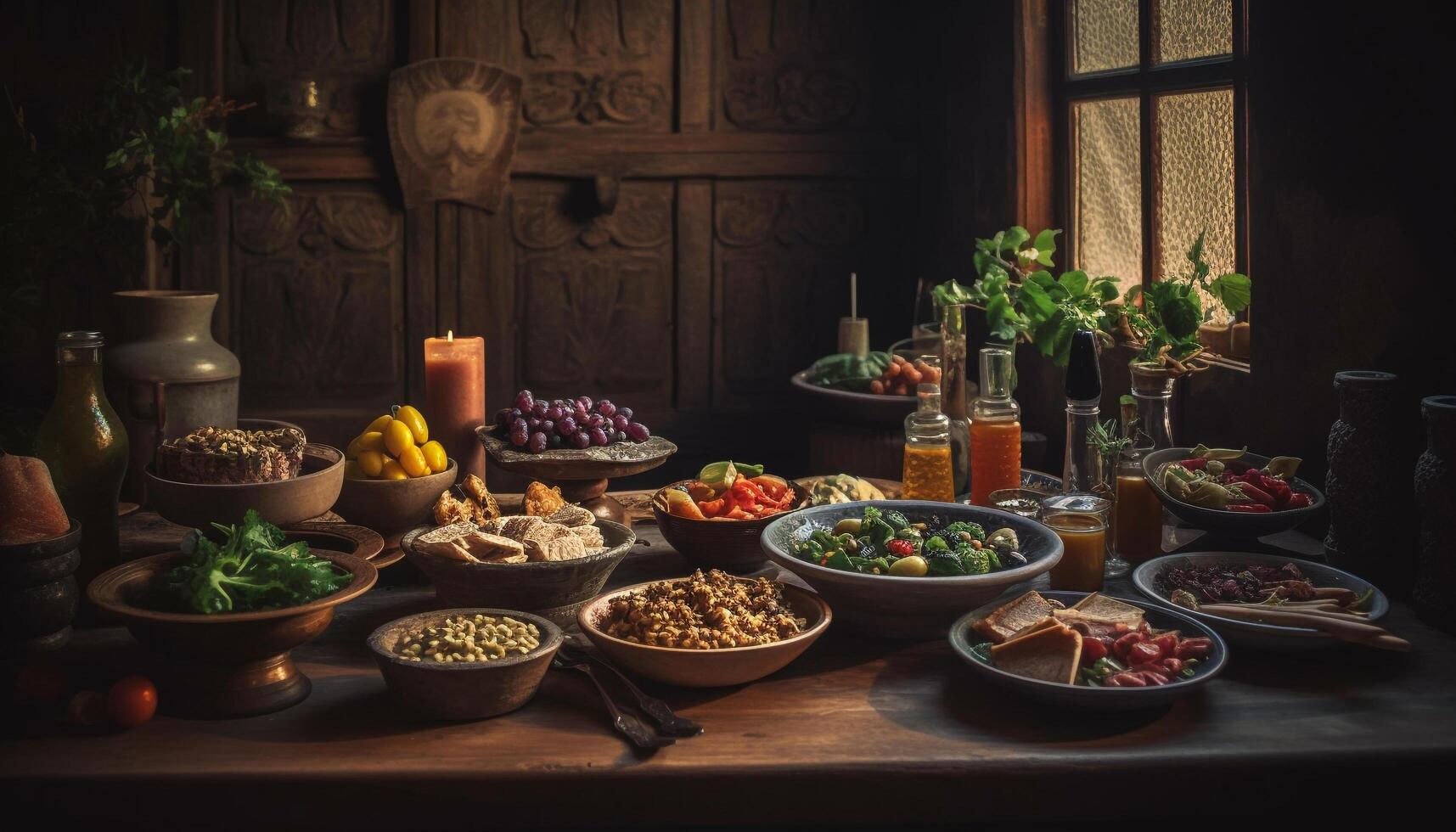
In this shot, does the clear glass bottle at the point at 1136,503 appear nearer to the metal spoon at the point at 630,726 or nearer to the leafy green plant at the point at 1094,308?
the leafy green plant at the point at 1094,308

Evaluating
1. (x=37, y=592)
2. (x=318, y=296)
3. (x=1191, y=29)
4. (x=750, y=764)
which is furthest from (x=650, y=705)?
(x=318, y=296)

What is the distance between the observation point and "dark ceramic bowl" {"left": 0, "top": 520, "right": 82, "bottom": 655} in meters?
1.82

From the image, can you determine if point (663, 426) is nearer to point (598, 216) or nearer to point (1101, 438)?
point (598, 216)

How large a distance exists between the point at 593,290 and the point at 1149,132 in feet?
8.10

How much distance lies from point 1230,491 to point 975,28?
265cm

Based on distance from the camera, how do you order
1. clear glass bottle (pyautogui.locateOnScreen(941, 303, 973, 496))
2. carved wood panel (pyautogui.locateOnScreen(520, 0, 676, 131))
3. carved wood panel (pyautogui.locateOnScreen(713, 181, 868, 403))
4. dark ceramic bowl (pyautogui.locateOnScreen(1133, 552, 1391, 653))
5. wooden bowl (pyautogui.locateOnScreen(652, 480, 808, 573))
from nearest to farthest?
dark ceramic bowl (pyautogui.locateOnScreen(1133, 552, 1391, 653))
wooden bowl (pyautogui.locateOnScreen(652, 480, 808, 573))
clear glass bottle (pyautogui.locateOnScreen(941, 303, 973, 496))
carved wood panel (pyautogui.locateOnScreen(520, 0, 676, 131))
carved wood panel (pyautogui.locateOnScreen(713, 181, 868, 403))

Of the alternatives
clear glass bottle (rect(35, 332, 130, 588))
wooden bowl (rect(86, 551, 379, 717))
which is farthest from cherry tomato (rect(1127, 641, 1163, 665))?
clear glass bottle (rect(35, 332, 130, 588))

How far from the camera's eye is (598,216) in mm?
5258

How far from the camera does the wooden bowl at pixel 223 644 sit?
166 cm

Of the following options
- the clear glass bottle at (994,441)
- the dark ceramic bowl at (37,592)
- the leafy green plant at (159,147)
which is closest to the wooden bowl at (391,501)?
the dark ceramic bowl at (37,592)

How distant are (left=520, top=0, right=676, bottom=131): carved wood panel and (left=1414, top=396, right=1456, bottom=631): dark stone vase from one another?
3.67m

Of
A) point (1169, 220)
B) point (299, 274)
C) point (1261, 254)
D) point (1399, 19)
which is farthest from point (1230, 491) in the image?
point (299, 274)

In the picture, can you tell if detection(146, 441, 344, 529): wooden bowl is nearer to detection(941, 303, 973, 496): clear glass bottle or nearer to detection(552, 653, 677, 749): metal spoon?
detection(552, 653, 677, 749): metal spoon

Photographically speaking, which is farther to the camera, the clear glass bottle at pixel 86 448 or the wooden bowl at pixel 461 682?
the clear glass bottle at pixel 86 448
